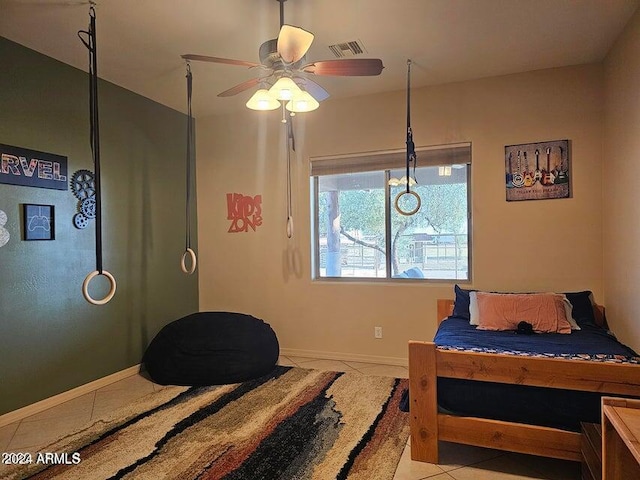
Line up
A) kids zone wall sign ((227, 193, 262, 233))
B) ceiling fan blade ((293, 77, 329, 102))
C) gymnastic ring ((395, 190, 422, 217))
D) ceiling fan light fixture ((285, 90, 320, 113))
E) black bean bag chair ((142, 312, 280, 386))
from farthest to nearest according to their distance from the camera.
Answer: kids zone wall sign ((227, 193, 262, 233)) → gymnastic ring ((395, 190, 422, 217)) → black bean bag chair ((142, 312, 280, 386)) → ceiling fan blade ((293, 77, 329, 102)) → ceiling fan light fixture ((285, 90, 320, 113))

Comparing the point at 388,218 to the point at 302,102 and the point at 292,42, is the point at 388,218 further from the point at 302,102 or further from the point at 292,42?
the point at 292,42

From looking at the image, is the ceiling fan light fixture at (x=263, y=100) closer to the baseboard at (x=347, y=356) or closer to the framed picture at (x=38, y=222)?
the framed picture at (x=38, y=222)

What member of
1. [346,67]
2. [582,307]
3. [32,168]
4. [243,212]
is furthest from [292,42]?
[582,307]

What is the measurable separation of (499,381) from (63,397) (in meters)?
3.22

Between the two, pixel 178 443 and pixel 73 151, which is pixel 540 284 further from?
pixel 73 151

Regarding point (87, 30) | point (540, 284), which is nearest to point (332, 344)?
point (540, 284)

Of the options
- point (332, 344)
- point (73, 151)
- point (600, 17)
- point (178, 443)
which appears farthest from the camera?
point (332, 344)

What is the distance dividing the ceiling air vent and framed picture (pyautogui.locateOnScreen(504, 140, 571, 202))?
1609 mm

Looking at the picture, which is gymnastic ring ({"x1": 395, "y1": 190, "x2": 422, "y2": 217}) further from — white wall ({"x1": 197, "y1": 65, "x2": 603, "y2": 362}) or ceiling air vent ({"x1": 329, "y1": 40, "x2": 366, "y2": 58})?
ceiling air vent ({"x1": 329, "y1": 40, "x2": 366, "y2": 58})

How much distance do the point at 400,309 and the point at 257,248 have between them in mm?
1712

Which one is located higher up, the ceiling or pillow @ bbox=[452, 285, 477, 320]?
the ceiling

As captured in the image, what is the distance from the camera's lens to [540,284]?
11.4ft

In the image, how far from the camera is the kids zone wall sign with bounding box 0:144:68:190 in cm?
282

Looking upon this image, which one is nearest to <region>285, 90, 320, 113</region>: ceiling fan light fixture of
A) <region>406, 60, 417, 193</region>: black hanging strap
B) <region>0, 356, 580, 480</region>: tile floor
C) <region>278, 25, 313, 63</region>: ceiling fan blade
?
<region>278, 25, 313, 63</region>: ceiling fan blade
